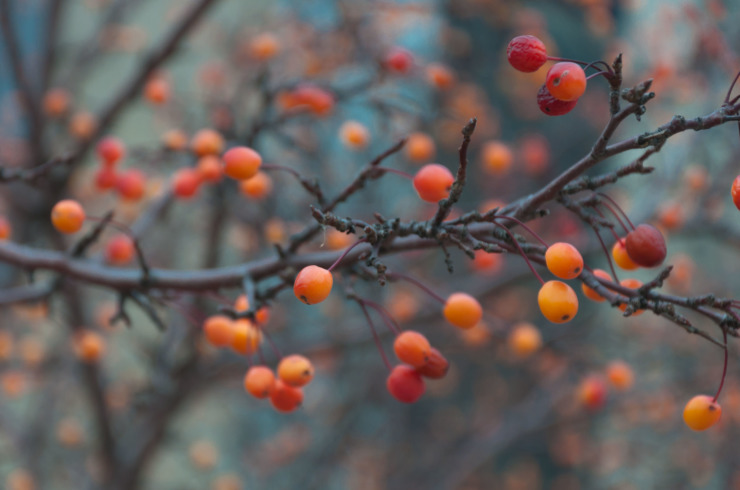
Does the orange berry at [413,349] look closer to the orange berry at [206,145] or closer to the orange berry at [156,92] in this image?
the orange berry at [206,145]

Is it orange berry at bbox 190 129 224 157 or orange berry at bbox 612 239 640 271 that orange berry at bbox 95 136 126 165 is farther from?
orange berry at bbox 612 239 640 271

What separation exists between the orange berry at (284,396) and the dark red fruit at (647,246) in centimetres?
83

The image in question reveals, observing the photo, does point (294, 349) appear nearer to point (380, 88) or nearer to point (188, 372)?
point (188, 372)

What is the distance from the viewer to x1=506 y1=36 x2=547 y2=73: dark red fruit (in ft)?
3.58

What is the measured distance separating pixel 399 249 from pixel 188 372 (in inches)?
100

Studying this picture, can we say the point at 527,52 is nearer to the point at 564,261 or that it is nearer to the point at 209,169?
the point at 564,261

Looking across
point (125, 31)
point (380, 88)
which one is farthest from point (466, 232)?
point (125, 31)

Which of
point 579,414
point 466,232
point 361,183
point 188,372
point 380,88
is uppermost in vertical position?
point 579,414

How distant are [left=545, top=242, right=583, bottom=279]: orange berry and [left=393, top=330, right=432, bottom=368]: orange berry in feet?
1.28

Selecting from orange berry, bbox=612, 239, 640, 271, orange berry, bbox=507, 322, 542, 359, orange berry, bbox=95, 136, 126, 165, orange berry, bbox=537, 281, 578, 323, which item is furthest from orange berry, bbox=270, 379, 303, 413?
orange berry, bbox=95, 136, 126, 165

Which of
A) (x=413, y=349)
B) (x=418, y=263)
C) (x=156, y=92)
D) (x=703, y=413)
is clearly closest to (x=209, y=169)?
(x=413, y=349)

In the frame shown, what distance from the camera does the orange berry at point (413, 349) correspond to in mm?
1341

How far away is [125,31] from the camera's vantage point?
541cm

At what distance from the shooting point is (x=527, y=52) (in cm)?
109
